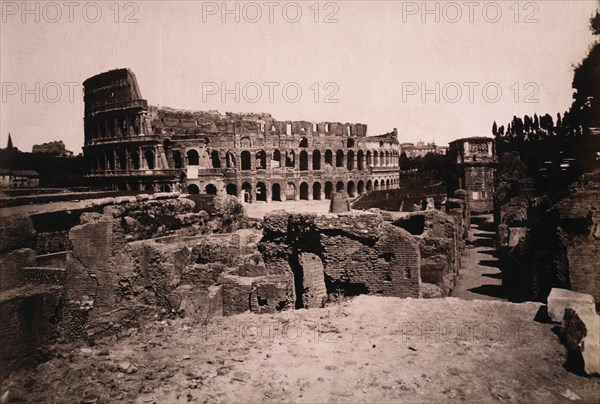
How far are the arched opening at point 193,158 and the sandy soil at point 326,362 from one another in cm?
3791

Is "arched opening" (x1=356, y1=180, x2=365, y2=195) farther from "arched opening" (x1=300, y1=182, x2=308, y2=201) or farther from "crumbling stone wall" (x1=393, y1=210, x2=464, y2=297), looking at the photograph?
"crumbling stone wall" (x1=393, y1=210, x2=464, y2=297)

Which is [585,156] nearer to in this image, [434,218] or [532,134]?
[434,218]

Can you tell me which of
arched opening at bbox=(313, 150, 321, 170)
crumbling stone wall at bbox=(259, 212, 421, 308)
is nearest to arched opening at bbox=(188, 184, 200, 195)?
arched opening at bbox=(313, 150, 321, 170)

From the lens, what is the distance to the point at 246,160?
4944cm

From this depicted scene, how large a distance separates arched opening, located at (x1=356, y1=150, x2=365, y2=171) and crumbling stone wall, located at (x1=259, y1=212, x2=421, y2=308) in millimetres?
46192

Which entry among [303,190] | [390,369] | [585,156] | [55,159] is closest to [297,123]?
[303,190]

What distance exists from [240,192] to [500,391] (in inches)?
1643

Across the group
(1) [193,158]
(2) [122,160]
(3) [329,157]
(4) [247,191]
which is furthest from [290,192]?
(2) [122,160]

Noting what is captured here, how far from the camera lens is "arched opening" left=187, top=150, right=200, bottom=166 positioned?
43781 mm

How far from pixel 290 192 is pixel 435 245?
40995 mm

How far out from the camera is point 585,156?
34.2 ft

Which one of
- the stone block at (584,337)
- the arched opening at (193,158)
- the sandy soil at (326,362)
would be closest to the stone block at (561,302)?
the sandy soil at (326,362)

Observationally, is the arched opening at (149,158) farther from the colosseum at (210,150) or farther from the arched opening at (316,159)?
the arched opening at (316,159)

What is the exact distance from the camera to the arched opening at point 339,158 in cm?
5440
